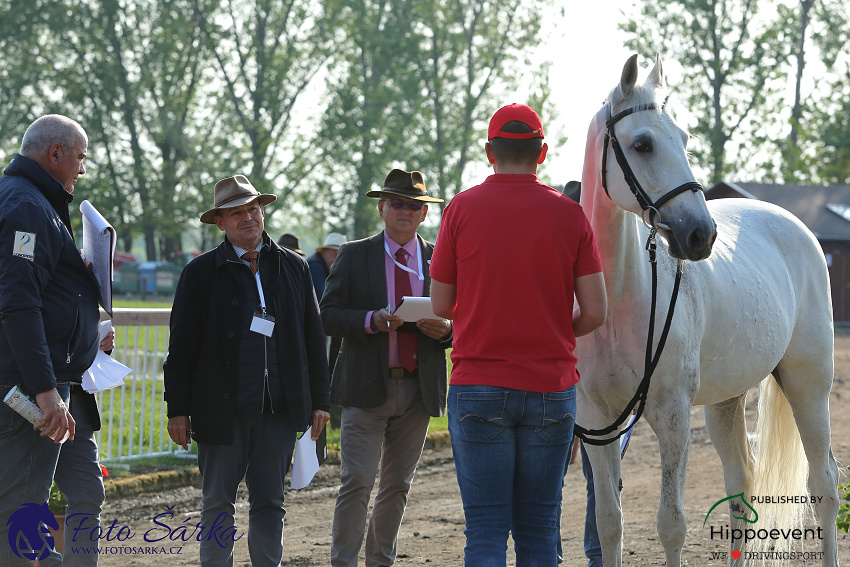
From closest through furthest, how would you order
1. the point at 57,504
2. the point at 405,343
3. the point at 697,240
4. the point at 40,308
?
the point at 40,308
the point at 697,240
the point at 57,504
the point at 405,343

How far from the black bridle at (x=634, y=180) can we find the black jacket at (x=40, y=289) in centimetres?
231

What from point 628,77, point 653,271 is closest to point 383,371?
point 653,271

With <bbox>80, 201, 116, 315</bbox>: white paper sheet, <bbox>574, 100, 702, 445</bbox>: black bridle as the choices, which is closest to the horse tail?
<bbox>574, 100, 702, 445</bbox>: black bridle

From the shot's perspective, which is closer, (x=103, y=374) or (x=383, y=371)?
(x=103, y=374)

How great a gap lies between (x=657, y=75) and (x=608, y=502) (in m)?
2.01

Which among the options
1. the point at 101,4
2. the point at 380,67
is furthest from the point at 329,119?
the point at 101,4

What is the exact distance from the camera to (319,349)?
4.30m

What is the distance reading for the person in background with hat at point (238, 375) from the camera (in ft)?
12.9

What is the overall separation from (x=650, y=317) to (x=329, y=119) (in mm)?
31533

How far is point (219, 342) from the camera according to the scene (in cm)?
399

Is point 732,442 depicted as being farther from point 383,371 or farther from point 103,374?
point 103,374

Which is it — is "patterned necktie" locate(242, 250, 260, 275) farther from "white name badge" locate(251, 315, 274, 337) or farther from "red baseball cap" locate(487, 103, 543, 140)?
"red baseball cap" locate(487, 103, 543, 140)

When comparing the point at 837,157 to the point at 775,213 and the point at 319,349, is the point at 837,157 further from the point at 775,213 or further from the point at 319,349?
the point at 319,349

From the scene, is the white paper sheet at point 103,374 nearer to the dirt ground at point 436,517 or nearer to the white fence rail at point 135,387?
the dirt ground at point 436,517
